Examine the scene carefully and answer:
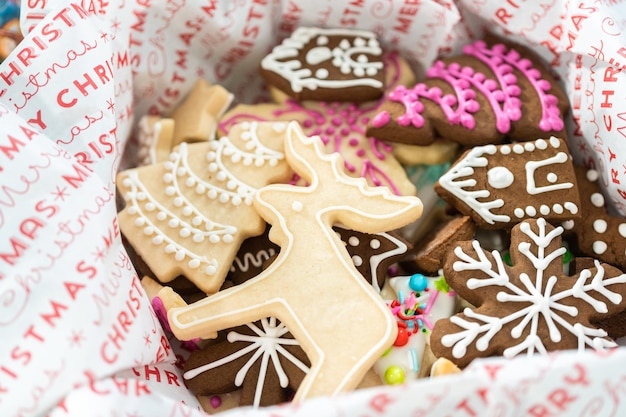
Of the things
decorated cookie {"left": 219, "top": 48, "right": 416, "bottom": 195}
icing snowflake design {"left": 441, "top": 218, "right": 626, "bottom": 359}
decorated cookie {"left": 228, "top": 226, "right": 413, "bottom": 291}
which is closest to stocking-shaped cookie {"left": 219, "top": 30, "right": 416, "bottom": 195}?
decorated cookie {"left": 219, "top": 48, "right": 416, "bottom": 195}

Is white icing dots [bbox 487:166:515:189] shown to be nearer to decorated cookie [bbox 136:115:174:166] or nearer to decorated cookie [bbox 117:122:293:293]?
decorated cookie [bbox 117:122:293:293]

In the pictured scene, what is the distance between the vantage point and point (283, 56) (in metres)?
1.22

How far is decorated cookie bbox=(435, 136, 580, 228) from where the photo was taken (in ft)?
3.38

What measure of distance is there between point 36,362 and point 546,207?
0.71 metres

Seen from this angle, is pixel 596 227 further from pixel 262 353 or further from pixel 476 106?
pixel 262 353

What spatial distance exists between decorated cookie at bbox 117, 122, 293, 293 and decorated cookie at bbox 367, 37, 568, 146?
0.19 m

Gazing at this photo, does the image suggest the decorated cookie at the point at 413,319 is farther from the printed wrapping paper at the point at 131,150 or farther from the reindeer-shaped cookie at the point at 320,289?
the printed wrapping paper at the point at 131,150

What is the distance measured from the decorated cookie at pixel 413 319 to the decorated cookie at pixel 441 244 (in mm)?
22

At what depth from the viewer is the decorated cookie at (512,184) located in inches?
40.6

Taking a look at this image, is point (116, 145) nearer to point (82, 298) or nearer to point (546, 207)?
point (82, 298)

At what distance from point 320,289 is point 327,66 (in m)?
0.44

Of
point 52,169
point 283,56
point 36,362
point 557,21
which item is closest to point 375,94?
point 283,56

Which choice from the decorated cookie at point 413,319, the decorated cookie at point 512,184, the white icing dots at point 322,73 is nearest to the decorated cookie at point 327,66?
the white icing dots at point 322,73

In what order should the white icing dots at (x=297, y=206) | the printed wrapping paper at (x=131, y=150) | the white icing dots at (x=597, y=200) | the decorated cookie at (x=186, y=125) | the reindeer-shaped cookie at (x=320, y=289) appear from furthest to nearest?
1. the decorated cookie at (x=186, y=125)
2. the white icing dots at (x=597, y=200)
3. the white icing dots at (x=297, y=206)
4. the reindeer-shaped cookie at (x=320, y=289)
5. the printed wrapping paper at (x=131, y=150)
